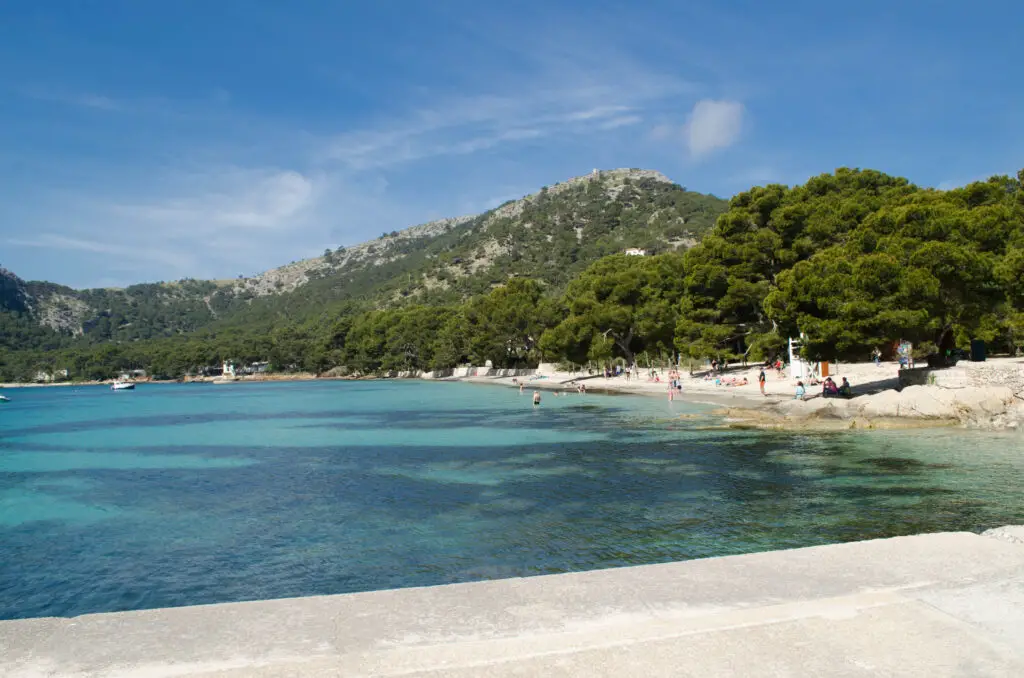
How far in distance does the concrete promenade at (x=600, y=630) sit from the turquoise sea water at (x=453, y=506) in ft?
16.2

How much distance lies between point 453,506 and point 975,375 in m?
22.9

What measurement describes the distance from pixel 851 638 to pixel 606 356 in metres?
62.6

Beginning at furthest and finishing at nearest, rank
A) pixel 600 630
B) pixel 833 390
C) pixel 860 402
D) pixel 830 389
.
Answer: pixel 830 389 → pixel 833 390 → pixel 860 402 → pixel 600 630

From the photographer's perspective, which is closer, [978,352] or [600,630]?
[600,630]

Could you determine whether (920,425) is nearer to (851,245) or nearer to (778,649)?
(851,245)

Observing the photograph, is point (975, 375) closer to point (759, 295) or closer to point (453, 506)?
point (453, 506)

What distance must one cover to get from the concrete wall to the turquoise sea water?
18.0 ft

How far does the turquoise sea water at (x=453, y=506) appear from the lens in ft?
35.1

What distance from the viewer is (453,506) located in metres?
15.4

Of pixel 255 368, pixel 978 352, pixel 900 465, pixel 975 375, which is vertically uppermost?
pixel 978 352

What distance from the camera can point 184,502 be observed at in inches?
709

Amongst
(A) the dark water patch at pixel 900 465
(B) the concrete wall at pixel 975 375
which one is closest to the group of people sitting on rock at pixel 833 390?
(B) the concrete wall at pixel 975 375

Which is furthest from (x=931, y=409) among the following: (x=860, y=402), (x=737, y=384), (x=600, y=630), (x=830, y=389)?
(x=600, y=630)

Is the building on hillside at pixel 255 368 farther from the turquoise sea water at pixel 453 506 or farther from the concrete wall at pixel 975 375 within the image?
the concrete wall at pixel 975 375
